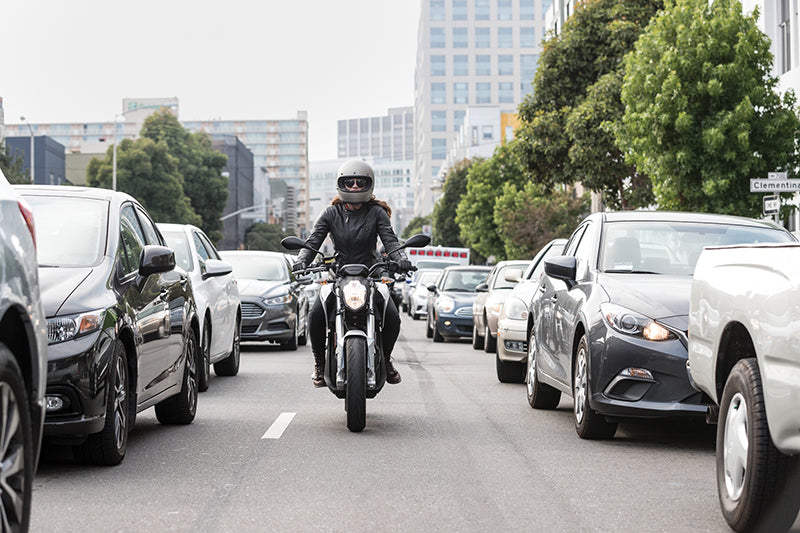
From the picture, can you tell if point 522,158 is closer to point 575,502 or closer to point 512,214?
point 512,214

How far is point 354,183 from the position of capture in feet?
30.7

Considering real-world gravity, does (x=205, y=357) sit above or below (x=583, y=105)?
below

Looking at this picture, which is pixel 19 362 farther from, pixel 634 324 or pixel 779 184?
pixel 779 184

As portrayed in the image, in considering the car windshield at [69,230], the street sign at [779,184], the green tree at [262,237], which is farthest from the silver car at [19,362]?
the green tree at [262,237]

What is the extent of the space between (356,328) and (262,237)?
13128 centimetres

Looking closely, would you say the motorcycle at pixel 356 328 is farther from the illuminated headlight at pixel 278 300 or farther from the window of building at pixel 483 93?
Answer: the window of building at pixel 483 93

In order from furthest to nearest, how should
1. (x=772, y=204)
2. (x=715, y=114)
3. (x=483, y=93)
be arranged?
(x=483, y=93) → (x=715, y=114) → (x=772, y=204)

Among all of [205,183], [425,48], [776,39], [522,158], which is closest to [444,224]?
[205,183]

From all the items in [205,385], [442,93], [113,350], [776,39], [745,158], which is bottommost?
[205,385]

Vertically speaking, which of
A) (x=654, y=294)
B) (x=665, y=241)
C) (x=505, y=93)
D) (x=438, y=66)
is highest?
(x=438, y=66)

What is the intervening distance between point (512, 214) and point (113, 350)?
47.5 meters

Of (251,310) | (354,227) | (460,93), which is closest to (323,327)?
(354,227)

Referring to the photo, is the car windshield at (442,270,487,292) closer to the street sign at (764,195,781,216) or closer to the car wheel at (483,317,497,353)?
the car wheel at (483,317,497,353)

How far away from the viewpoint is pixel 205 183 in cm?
9256
